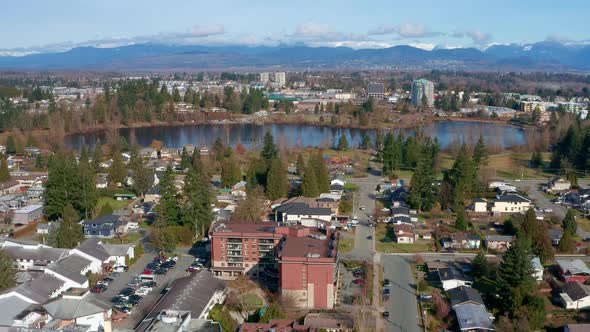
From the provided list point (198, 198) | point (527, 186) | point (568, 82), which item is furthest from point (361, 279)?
point (568, 82)

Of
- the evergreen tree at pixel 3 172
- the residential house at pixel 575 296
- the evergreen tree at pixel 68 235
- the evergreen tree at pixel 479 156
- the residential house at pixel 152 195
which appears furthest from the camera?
the evergreen tree at pixel 479 156

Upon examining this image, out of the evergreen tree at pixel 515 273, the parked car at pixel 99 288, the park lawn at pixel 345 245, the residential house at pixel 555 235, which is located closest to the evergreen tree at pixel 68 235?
the parked car at pixel 99 288

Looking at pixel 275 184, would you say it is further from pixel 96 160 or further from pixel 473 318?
pixel 473 318

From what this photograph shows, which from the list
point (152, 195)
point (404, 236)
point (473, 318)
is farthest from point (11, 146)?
point (473, 318)

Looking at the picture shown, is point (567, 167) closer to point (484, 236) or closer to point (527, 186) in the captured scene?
point (527, 186)

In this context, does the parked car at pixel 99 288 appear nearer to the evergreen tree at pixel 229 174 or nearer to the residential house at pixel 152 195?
the residential house at pixel 152 195

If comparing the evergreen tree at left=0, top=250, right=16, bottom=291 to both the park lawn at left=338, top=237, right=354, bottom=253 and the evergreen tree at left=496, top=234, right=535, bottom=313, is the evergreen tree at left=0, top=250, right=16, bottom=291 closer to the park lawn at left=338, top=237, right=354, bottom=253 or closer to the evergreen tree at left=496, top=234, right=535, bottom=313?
Answer: the park lawn at left=338, top=237, right=354, bottom=253
